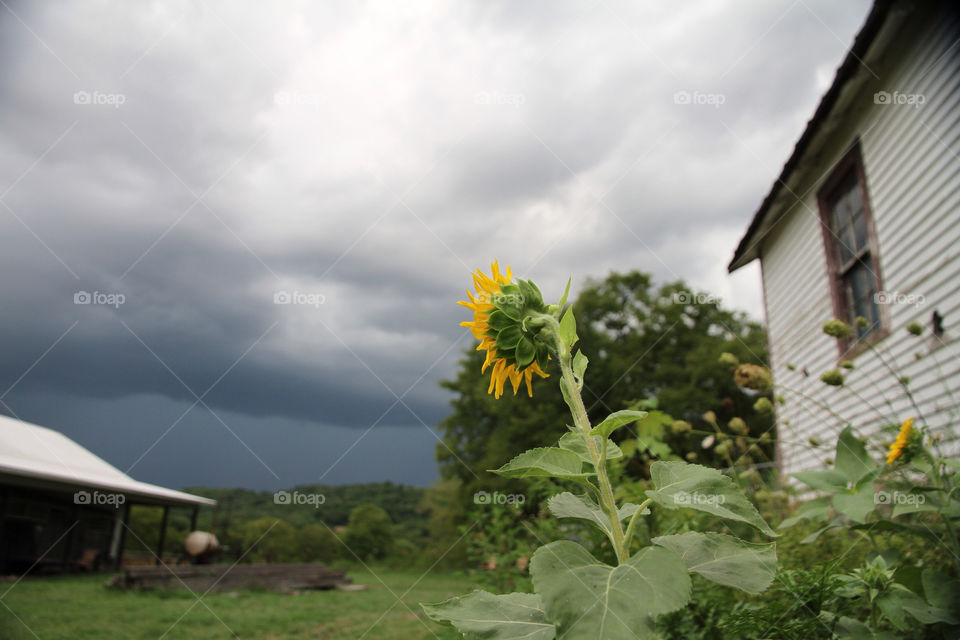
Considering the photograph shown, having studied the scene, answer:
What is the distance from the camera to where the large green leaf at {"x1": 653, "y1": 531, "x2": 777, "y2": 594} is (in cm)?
75

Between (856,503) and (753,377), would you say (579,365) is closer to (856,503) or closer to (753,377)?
(856,503)

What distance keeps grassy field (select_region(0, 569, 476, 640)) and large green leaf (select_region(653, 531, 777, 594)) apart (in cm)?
313

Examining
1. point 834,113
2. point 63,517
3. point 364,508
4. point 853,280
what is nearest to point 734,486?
point 834,113

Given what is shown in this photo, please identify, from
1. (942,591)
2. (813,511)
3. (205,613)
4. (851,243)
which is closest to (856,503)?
(813,511)

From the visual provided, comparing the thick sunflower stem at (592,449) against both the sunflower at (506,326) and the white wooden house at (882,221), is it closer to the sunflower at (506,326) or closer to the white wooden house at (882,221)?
the sunflower at (506,326)

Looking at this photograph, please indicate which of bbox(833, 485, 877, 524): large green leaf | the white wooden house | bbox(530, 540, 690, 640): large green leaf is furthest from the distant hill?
bbox(530, 540, 690, 640): large green leaf

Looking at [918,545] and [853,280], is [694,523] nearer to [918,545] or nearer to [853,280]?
[918,545]

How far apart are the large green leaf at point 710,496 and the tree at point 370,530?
40.8 ft

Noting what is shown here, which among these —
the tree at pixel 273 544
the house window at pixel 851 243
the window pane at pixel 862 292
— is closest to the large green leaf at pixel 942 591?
the house window at pixel 851 243

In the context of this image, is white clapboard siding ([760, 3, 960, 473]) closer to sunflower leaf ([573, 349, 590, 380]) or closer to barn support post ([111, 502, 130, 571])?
sunflower leaf ([573, 349, 590, 380])

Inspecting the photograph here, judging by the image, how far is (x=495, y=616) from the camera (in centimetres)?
80

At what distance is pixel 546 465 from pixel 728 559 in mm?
309

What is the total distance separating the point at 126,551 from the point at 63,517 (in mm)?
2793

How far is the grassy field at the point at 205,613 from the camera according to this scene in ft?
17.7
